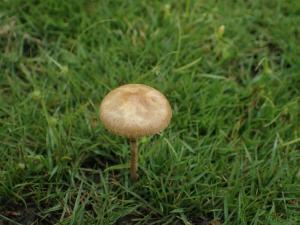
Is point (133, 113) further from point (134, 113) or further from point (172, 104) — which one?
point (172, 104)

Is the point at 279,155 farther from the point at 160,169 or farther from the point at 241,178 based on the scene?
the point at 160,169

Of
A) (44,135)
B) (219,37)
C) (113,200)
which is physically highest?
(219,37)

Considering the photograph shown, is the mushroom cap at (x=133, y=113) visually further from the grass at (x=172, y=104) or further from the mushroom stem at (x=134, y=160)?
the grass at (x=172, y=104)

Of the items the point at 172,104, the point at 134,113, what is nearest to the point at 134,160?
the point at 134,113

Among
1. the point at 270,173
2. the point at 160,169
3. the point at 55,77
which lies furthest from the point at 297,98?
the point at 55,77

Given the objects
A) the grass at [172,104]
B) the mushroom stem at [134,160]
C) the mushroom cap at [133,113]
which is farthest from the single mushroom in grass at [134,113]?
the grass at [172,104]

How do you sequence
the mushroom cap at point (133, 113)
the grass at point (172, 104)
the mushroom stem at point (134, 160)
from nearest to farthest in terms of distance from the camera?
the mushroom cap at point (133, 113)
the mushroom stem at point (134, 160)
the grass at point (172, 104)
